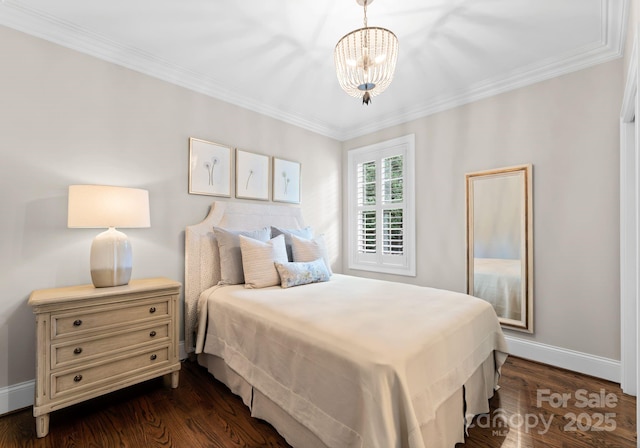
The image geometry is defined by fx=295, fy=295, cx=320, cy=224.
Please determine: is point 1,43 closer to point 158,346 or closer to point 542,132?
point 158,346

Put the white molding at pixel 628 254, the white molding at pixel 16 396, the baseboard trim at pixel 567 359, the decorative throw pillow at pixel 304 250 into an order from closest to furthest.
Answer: the white molding at pixel 16 396 → the white molding at pixel 628 254 → the baseboard trim at pixel 567 359 → the decorative throw pillow at pixel 304 250

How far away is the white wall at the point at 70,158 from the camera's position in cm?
194

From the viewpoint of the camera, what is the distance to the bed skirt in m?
1.43

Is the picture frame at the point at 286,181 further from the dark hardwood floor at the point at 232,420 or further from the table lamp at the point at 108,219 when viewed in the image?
the dark hardwood floor at the point at 232,420

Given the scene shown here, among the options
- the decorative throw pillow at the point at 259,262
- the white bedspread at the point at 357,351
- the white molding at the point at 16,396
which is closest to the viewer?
the white bedspread at the point at 357,351

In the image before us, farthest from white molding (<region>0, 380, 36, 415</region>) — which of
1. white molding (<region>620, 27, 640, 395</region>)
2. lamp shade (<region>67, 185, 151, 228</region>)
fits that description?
white molding (<region>620, 27, 640, 395</region>)

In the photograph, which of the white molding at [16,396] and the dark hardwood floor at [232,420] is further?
the white molding at [16,396]

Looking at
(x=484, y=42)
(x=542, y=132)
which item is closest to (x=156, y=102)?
(x=484, y=42)

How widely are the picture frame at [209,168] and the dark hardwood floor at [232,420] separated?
1.69 metres

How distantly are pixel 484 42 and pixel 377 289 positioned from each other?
6.93ft

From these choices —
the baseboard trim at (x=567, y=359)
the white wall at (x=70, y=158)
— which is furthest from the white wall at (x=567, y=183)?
the white wall at (x=70, y=158)

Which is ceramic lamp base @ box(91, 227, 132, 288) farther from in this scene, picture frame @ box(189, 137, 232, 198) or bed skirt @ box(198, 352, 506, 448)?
bed skirt @ box(198, 352, 506, 448)

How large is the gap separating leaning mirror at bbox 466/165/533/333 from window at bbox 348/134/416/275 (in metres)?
0.69

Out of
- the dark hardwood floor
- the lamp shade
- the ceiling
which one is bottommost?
the dark hardwood floor
